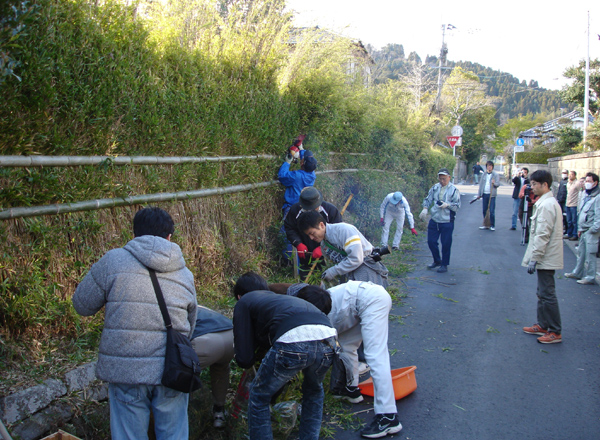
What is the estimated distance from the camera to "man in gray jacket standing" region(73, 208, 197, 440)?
2.80 meters

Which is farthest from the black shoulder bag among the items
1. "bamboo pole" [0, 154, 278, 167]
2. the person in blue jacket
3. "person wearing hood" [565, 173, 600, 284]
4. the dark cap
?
→ "person wearing hood" [565, 173, 600, 284]

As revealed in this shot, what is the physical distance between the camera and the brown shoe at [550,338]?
19.9ft

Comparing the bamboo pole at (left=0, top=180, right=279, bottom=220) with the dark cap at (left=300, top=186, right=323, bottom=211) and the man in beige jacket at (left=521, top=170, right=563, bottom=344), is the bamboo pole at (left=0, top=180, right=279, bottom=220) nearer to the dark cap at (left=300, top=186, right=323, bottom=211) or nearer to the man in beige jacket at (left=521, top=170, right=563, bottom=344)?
the dark cap at (left=300, top=186, right=323, bottom=211)

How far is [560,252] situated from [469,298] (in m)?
2.28

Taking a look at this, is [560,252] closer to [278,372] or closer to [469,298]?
[469,298]

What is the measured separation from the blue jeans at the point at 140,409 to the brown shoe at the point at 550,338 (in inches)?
191

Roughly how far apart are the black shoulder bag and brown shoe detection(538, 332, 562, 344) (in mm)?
4849

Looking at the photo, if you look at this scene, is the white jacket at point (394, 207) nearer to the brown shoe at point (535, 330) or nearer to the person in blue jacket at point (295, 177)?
the person in blue jacket at point (295, 177)

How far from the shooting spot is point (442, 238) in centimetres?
1034

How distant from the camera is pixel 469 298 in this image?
8.17 meters

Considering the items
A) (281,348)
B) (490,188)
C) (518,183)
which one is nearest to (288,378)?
(281,348)

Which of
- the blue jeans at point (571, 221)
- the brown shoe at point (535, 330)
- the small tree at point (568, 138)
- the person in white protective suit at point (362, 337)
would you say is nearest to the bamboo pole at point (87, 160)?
the person in white protective suit at point (362, 337)

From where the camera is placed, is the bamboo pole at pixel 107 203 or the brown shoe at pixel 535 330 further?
the brown shoe at pixel 535 330

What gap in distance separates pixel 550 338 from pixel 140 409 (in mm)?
5189
